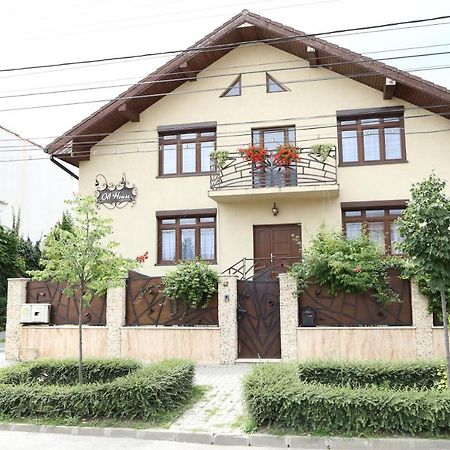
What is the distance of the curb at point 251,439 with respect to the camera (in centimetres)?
636

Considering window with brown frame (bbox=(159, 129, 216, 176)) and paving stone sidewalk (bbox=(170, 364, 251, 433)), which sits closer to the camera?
paving stone sidewalk (bbox=(170, 364, 251, 433))

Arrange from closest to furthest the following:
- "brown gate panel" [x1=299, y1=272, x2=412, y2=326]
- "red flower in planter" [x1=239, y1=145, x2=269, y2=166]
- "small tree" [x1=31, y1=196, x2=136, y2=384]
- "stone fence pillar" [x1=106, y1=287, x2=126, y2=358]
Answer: "small tree" [x1=31, y1=196, x2=136, y2=384]
"brown gate panel" [x1=299, y1=272, x2=412, y2=326]
"stone fence pillar" [x1=106, y1=287, x2=126, y2=358]
"red flower in planter" [x1=239, y1=145, x2=269, y2=166]

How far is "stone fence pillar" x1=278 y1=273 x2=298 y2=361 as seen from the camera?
12438 millimetres

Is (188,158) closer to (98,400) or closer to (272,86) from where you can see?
(272,86)

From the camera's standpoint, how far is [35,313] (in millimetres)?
14141

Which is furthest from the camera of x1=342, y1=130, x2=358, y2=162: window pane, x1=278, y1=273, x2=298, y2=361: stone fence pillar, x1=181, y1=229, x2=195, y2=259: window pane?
x1=181, y1=229, x2=195, y2=259: window pane

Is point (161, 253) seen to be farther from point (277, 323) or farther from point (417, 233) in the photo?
point (417, 233)

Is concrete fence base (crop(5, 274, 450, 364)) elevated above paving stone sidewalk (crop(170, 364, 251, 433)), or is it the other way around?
concrete fence base (crop(5, 274, 450, 364))

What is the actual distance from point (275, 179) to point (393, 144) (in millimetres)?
3969

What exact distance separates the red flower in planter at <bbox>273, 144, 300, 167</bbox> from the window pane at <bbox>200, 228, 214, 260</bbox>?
130 inches

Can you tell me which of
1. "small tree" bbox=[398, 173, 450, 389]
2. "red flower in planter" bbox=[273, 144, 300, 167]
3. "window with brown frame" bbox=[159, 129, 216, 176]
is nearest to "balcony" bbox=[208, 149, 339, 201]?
"red flower in planter" bbox=[273, 144, 300, 167]

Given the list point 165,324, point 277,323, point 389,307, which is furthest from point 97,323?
point 389,307

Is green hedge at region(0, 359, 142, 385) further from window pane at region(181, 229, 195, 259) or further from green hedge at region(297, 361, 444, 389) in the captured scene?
window pane at region(181, 229, 195, 259)

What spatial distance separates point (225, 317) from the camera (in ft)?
42.1
